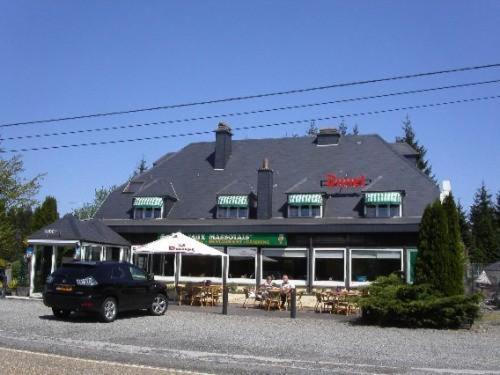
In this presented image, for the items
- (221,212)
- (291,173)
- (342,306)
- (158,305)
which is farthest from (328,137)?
(158,305)

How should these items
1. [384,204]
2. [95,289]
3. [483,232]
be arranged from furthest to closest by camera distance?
1. [483,232]
2. [384,204]
3. [95,289]

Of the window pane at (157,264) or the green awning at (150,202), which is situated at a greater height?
the green awning at (150,202)

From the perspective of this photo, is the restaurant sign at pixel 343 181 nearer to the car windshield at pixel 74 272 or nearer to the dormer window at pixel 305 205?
the dormer window at pixel 305 205

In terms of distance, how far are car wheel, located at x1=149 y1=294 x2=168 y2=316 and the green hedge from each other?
6.07 meters

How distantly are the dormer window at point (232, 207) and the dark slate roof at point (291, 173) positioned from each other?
2.35 ft

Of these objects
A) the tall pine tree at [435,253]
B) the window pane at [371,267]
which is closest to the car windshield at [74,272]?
the tall pine tree at [435,253]

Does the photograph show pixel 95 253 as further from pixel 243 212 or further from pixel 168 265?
pixel 243 212

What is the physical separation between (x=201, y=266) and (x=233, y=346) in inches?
755

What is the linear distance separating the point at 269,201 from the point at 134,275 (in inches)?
554

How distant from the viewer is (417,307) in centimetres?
1591

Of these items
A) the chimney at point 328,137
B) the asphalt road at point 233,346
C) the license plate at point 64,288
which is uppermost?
the chimney at point 328,137

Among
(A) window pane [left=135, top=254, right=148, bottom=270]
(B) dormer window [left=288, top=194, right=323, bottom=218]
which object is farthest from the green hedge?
(A) window pane [left=135, top=254, right=148, bottom=270]

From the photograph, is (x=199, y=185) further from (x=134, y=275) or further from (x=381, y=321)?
(x=381, y=321)

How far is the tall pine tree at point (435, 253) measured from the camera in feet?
55.6
